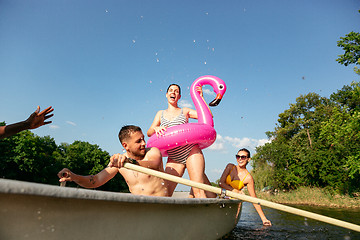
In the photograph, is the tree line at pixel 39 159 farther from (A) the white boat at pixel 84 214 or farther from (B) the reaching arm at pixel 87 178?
(A) the white boat at pixel 84 214

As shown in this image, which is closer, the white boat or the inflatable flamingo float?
the white boat

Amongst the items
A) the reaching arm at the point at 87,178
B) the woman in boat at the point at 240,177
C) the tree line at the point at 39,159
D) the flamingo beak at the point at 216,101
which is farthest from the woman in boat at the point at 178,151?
the tree line at the point at 39,159

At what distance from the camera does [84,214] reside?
1626mm

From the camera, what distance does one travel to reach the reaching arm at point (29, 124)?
9.36 feet

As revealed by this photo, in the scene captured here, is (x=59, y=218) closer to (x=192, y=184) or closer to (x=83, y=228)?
(x=83, y=228)

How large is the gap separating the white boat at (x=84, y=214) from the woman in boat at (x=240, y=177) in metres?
3.05

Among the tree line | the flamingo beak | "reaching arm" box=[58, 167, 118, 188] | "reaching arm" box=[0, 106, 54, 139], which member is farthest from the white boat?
the tree line

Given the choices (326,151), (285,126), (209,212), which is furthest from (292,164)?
(209,212)

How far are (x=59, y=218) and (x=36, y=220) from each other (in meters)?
0.13

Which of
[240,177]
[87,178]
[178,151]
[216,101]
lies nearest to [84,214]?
[87,178]

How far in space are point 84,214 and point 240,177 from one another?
444cm

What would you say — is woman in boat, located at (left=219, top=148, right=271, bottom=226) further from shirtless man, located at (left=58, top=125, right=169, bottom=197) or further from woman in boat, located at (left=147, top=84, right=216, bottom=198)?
shirtless man, located at (left=58, top=125, right=169, bottom=197)

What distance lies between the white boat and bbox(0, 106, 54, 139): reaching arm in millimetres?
1783

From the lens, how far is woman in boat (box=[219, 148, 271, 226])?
5.43 m
